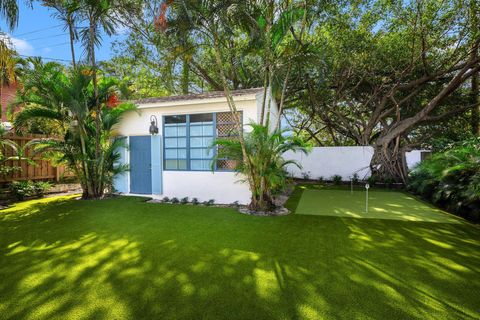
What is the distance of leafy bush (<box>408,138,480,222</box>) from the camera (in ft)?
17.2

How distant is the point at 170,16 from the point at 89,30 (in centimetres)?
281

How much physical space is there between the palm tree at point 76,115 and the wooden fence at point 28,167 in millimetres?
869

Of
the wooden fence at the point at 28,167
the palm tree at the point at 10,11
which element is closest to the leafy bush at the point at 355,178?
the wooden fence at the point at 28,167

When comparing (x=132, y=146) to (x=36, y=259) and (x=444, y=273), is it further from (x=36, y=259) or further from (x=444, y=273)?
(x=444, y=273)

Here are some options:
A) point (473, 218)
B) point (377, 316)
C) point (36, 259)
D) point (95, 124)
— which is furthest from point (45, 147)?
point (473, 218)

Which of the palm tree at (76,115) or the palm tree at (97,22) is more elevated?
the palm tree at (97,22)

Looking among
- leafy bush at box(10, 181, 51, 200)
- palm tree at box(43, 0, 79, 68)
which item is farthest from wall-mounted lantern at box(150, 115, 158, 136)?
leafy bush at box(10, 181, 51, 200)

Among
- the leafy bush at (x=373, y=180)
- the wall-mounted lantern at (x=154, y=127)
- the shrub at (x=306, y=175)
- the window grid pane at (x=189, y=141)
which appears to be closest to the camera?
the window grid pane at (x=189, y=141)

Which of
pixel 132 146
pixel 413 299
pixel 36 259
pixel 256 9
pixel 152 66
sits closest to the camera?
pixel 413 299

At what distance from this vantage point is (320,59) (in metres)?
6.30

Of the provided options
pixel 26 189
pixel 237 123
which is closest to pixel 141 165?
pixel 26 189

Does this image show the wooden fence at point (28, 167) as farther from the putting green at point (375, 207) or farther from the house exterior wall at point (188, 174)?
the putting green at point (375, 207)

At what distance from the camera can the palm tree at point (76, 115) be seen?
6844 mm

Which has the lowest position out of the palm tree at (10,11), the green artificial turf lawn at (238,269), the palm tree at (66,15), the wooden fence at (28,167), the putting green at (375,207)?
the green artificial turf lawn at (238,269)
